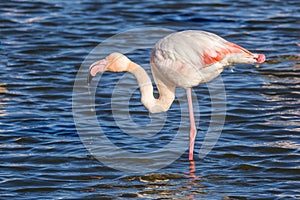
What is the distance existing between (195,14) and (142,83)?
18.6ft

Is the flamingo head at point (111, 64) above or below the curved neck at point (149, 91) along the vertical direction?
above

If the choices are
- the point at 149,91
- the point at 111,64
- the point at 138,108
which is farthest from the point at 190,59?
the point at 138,108

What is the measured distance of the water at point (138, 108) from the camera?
712cm

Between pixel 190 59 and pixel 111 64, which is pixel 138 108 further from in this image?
pixel 190 59

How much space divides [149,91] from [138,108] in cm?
138

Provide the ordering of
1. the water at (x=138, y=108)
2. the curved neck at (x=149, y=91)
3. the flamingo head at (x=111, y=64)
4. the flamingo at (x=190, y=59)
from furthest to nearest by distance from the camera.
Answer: the curved neck at (x=149, y=91)
the flamingo head at (x=111, y=64)
the flamingo at (x=190, y=59)
the water at (x=138, y=108)

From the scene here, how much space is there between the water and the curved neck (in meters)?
0.44

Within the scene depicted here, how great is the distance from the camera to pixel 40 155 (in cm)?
777

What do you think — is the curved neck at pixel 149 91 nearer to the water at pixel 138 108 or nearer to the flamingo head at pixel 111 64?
the flamingo head at pixel 111 64

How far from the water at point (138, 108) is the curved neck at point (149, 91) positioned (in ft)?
1.45

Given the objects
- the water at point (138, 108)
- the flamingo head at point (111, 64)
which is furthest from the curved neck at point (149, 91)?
the water at point (138, 108)

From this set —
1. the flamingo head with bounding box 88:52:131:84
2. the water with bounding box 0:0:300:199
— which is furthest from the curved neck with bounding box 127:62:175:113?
the water with bounding box 0:0:300:199

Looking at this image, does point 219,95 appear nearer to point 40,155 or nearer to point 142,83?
point 142,83

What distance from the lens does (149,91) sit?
7.92 metres
